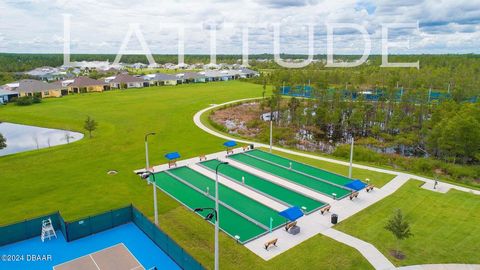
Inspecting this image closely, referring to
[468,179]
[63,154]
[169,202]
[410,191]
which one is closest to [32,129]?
[63,154]

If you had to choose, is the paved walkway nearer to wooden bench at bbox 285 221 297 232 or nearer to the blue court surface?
wooden bench at bbox 285 221 297 232

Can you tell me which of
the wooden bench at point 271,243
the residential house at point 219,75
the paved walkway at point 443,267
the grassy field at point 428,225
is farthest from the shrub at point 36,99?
the paved walkway at point 443,267

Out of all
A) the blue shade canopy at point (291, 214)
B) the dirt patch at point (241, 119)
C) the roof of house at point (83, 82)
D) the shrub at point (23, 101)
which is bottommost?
the blue shade canopy at point (291, 214)

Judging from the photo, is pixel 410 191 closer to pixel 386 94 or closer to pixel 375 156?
pixel 375 156

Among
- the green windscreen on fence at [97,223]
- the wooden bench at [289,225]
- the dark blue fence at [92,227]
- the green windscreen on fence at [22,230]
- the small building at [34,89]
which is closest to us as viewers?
the dark blue fence at [92,227]

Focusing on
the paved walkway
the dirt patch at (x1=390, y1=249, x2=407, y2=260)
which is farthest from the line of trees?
the dirt patch at (x1=390, y1=249, x2=407, y2=260)

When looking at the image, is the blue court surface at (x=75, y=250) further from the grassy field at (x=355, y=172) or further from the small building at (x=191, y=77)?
the small building at (x=191, y=77)

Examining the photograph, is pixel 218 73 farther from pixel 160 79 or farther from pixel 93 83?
pixel 93 83
